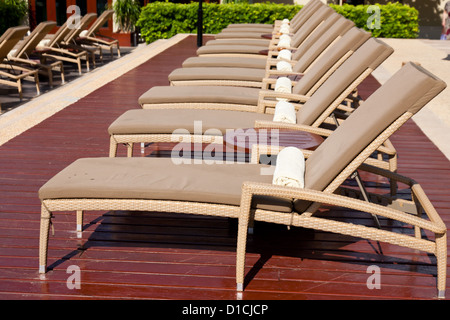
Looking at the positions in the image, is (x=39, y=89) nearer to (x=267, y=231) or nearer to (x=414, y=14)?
(x=267, y=231)

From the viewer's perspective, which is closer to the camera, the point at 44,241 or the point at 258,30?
the point at 44,241

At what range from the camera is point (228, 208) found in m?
3.46

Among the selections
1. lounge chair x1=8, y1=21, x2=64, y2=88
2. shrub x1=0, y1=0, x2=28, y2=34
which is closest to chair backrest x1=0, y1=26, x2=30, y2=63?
lounge chair x1=8, y1=21, x2=64, y2=88

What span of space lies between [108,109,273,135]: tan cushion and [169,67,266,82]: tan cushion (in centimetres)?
198

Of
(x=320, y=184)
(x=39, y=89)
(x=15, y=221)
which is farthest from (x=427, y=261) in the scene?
(x=39, y=89)

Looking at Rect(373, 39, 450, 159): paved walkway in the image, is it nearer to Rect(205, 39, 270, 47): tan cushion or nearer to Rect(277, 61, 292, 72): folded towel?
Rect(277, 61, 292, 72): folded towel

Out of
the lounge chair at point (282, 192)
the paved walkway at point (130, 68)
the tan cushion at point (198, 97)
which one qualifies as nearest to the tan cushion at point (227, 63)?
the paved walkway at point (130, 68)

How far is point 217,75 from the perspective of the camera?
7344 mm

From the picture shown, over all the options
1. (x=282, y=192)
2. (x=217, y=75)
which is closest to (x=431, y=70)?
(x=217, y=75)

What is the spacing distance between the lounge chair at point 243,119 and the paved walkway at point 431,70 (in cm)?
177

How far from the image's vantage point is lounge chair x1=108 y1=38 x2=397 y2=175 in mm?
4602

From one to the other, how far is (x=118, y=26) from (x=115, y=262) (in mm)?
18388

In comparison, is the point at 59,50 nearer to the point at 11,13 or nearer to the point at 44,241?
the point at 11,13

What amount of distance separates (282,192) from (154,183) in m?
0.75
